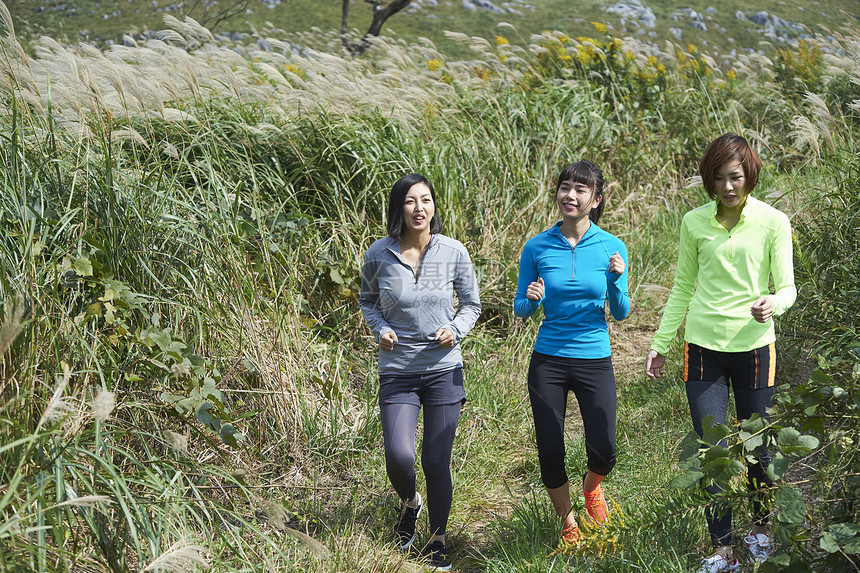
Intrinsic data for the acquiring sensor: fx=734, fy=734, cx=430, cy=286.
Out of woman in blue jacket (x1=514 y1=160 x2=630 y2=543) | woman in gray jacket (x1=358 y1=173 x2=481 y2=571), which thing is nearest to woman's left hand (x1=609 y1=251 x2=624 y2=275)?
woman in blue jacket (x1=514 y1=160 x2=630 y2=543)

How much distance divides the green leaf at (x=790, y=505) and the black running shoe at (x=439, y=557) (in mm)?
1535

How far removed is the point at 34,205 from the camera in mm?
3406

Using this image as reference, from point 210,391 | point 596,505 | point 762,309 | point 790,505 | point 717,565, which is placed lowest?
point 596,505

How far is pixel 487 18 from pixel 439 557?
104ft

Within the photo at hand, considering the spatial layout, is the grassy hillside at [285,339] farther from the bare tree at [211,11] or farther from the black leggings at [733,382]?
the bare tree at [211,11]

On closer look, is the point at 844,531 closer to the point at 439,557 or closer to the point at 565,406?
the point at 565,406

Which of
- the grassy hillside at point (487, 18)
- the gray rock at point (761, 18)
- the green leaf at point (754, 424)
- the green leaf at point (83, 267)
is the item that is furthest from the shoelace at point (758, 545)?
the gray rock at point (761, 18)

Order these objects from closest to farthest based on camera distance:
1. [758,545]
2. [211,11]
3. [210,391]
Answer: [758,545] → [210,391] → [211,11]

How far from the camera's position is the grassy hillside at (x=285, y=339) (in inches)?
96.2

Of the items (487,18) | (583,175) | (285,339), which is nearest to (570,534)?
(583,175)

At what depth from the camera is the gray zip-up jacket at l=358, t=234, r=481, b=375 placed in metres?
3.32

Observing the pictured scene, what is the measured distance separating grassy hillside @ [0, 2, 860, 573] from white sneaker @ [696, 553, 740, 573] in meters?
0.10

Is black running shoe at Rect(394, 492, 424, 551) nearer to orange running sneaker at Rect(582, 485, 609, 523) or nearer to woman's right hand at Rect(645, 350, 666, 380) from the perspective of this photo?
orange running sneaker at Rect(582, 485, 609, 523)

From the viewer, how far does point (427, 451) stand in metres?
3.29
